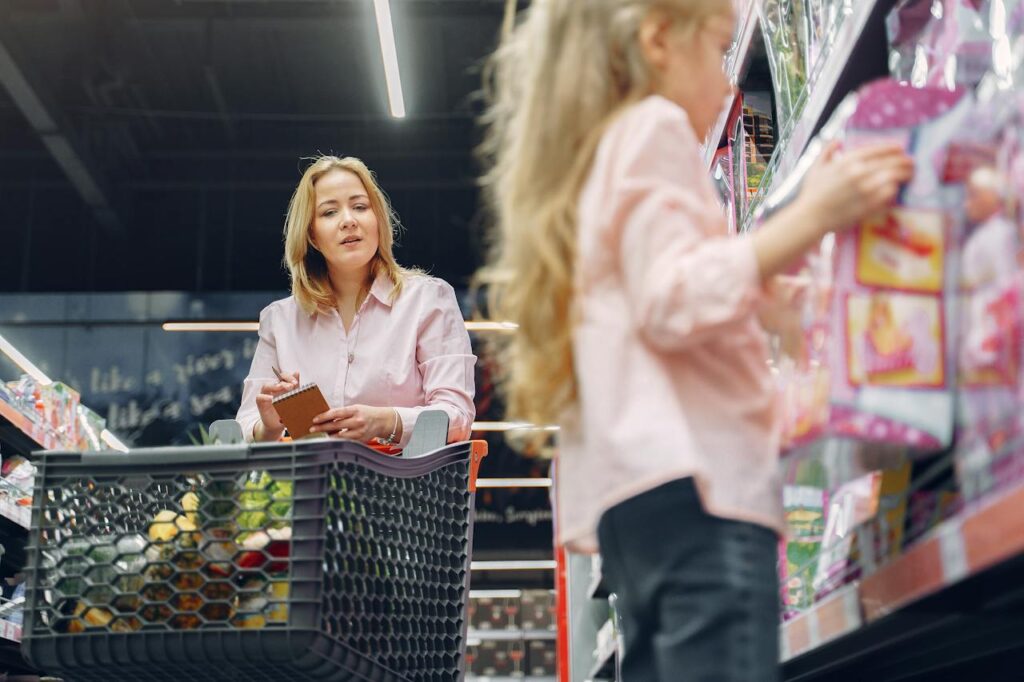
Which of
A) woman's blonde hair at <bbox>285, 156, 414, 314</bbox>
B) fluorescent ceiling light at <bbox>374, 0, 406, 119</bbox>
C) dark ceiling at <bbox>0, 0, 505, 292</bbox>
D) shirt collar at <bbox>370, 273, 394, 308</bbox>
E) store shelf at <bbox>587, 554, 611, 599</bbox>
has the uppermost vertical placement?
dark ceiling at <bbox>0, 0, 505, 292</bbox>

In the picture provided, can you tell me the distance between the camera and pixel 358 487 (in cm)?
166

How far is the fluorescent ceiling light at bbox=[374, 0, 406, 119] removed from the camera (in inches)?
234

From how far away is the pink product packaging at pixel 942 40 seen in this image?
4.01 ft

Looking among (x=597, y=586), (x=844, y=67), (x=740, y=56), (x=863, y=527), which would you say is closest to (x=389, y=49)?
(x=597, y=586)

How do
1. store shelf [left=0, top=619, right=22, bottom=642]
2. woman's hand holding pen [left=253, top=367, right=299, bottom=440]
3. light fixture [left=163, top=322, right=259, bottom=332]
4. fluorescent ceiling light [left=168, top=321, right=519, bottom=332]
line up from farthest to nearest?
light fixture [left=163, top=322, right=259, bottom=332], fluorescent ceiling light [left=168, top=321, right=519, bottom=332], store shelf [left=0, top=619, right=22, bottom=642], woman's hand holding pen [left=253, top=367, right=299, bottom=440]

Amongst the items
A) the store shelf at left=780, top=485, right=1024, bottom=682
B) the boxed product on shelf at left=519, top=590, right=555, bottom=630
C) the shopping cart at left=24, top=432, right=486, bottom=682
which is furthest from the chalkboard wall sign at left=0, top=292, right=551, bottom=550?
the store shelf at left=780, top=485, right=1024, bottom=682

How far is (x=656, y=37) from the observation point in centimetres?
129

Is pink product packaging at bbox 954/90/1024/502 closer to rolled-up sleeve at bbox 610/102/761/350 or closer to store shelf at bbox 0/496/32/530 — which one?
rolled-up sleeve at bbox 610/102/761/350

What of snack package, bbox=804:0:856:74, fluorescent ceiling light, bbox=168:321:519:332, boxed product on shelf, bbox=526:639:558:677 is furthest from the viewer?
fluorescent ceiling light, bbox=168:321:519:332

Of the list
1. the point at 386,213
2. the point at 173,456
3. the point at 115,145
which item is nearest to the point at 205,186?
the point at 115,145

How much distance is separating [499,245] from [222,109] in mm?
8397

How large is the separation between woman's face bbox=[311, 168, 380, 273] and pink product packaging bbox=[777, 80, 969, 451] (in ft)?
4.45

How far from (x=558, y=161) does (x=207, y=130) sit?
9.14 m

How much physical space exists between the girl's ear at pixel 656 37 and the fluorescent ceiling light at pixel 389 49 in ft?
15.7
